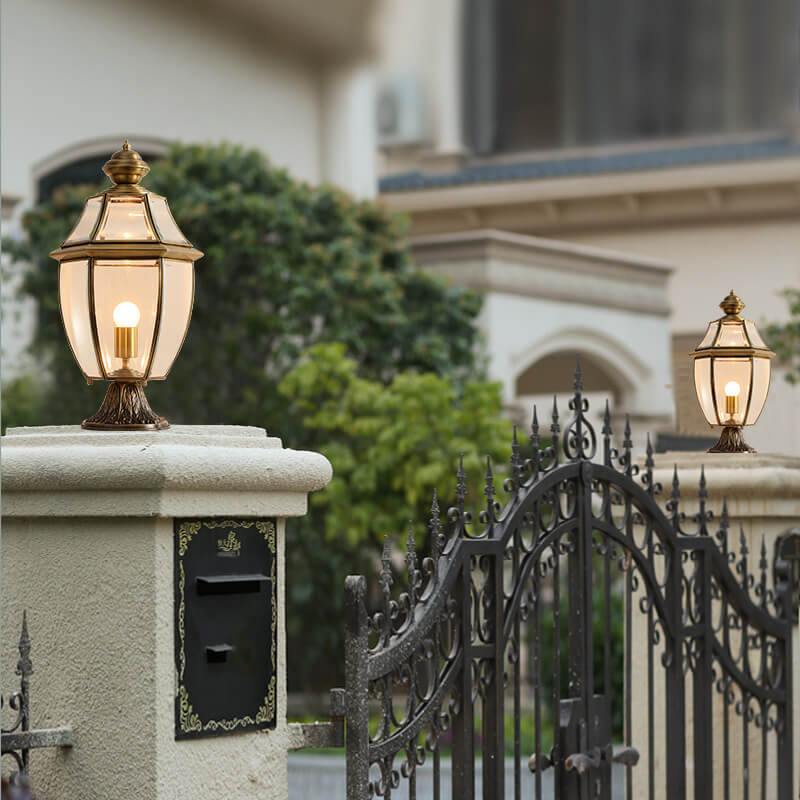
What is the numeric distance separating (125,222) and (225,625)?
938 mm

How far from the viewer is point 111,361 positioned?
359cm

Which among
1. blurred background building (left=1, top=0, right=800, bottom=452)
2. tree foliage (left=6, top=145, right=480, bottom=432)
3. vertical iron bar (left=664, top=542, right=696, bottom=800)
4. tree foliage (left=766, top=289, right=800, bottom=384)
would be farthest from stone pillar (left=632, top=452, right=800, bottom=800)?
tree foliage (left=6, top=145, right=480, bottom=432)

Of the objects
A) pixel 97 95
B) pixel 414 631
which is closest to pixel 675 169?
pixel 97 95

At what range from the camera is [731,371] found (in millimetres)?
5988

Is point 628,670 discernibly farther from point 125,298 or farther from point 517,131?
point 517,131

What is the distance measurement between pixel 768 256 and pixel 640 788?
13588mm

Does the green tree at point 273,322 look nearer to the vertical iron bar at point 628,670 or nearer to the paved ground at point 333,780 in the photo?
the paved ground at point 333,780

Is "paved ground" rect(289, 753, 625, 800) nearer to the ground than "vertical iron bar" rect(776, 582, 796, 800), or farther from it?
nearer to the ground

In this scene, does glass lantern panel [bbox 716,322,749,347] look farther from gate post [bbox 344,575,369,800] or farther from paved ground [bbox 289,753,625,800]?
paved ground [bbox 289,753,625,800]

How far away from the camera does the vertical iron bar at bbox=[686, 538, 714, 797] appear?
5.62m

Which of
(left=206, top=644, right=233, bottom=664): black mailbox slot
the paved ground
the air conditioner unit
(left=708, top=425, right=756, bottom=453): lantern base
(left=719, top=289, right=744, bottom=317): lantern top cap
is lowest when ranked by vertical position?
the paved ground

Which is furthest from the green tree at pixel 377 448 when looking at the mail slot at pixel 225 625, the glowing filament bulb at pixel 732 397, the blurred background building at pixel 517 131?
the mail slot at pixel 225 625

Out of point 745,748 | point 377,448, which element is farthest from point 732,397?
point 377,448

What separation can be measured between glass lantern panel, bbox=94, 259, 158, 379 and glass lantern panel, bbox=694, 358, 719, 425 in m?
2.96
